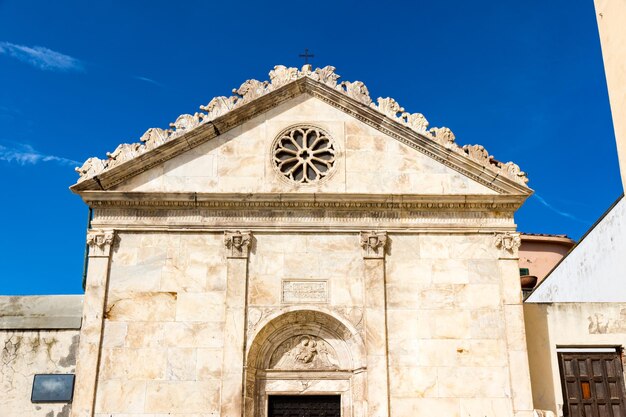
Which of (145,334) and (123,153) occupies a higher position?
(123,153)

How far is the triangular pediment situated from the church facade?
30 millimetres

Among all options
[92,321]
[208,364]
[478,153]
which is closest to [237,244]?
[208,364]

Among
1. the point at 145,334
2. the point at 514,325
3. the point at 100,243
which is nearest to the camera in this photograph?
the point at 145,334

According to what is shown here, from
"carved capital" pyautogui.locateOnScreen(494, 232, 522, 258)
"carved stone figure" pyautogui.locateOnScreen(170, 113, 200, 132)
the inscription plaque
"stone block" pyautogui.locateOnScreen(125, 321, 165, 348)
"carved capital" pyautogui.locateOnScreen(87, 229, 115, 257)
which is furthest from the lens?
"carved stone figure" pyautogui.locateOnScreen(170, 113, 200, 132)

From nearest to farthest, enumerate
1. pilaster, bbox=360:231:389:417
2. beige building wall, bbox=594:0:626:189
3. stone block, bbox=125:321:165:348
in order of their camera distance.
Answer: beige building wall, bbox=594:0:626:189 < pilaster, bbox=360:231:389:417 < stone block, bbox=125:321:165:348

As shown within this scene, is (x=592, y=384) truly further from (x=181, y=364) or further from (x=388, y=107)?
(x=181, y=364)

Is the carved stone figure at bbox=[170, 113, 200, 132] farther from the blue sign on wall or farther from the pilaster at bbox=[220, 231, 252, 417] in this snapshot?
the blue sign on wall

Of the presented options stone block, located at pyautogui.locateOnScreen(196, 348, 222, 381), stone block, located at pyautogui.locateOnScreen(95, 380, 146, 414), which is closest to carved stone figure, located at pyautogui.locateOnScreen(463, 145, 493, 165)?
stone block, located at pyautogui.locateOnScreen(196, 348, 222, 381)

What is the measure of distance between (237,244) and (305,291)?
168 centimetres

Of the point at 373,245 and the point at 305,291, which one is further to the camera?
the point at 373,245

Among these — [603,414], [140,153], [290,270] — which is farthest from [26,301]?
[603,414]

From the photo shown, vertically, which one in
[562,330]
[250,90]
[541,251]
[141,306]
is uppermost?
[541,251]

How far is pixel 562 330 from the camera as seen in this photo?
15.3 m

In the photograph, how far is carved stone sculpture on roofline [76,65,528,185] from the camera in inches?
604
